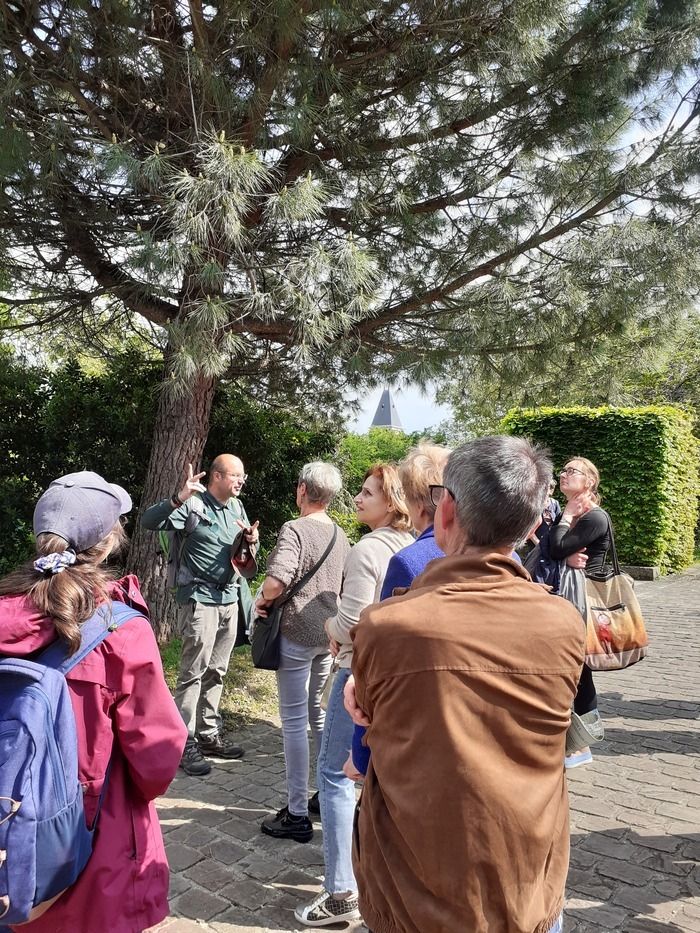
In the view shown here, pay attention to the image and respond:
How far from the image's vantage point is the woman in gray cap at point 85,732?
62.9 inches

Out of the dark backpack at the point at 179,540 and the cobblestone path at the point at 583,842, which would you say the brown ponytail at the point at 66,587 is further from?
the dark backpack at the point at 179,540

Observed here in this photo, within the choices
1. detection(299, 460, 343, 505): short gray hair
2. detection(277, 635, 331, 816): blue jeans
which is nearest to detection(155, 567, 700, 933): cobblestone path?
detection(277, 635, 331, 816): blue jeans

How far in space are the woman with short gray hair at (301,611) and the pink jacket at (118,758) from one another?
159 centimetres

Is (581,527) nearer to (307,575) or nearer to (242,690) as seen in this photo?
(307,575)

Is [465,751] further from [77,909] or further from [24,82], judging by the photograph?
[24,82]

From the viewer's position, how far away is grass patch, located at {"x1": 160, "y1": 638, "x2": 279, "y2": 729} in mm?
5320

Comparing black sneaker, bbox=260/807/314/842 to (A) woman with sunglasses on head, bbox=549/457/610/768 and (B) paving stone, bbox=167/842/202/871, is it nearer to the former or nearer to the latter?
(B) paving stone, bbox=167/842/202/871

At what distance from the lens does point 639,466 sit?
42.9 ft

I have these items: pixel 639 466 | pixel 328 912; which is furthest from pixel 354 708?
pixel 639 466

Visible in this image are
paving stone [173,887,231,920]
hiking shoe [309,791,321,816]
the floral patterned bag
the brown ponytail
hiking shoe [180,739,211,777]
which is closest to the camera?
the brown ponytail

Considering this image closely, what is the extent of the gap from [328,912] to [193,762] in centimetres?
174

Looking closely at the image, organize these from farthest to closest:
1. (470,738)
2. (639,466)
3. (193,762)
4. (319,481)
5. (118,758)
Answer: (639,466), (193,762), (319,481), (118,758), (470,738)

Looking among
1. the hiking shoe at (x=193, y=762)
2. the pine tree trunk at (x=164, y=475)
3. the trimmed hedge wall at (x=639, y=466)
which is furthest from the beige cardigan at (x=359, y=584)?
the trimmed hedge wall at (x=639, y=466)

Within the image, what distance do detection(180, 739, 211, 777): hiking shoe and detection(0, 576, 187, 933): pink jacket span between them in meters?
2.46
